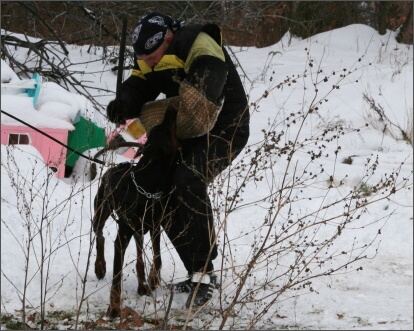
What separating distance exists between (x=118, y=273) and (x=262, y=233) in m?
2.15

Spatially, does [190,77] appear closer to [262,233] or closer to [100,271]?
[100,271]

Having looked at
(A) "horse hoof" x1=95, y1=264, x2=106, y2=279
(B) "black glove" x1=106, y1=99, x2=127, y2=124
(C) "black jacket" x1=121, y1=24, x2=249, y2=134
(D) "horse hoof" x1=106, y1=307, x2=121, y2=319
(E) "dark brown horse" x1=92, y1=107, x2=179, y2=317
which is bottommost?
(D) "horse hoof" x1=106, y1=307, x2=121, y2=319

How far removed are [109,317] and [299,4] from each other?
1137cm

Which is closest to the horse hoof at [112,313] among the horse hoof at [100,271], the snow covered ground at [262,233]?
the snow covered ground at [262,233]

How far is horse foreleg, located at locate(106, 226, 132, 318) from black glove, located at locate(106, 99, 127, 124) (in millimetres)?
629

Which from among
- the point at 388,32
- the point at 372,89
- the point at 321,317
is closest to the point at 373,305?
the point at 321,317

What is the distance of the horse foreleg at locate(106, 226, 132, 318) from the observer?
4455mm

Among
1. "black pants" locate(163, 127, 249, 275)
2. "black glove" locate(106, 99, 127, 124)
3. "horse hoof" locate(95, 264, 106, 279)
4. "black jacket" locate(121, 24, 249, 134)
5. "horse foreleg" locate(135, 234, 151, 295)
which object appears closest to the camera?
"black jacket" locate(121, 24, 249, 134)

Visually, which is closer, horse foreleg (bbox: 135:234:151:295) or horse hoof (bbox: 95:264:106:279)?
horse foreleg (bbox: 135:234:151:295)

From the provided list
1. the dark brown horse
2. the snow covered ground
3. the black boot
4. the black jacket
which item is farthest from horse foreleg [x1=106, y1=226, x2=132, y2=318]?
the black jacket

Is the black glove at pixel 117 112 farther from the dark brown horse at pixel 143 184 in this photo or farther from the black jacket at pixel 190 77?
the dark brown horse at pixel 143 184

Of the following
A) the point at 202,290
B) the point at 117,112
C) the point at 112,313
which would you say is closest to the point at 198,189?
the point at 202,290

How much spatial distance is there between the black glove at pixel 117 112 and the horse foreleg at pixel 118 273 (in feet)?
2.07

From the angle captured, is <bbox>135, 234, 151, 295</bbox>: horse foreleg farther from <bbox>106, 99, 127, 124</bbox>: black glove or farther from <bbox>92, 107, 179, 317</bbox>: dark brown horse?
<bbox>106, 99, 127, 124</bbox>: black glove
